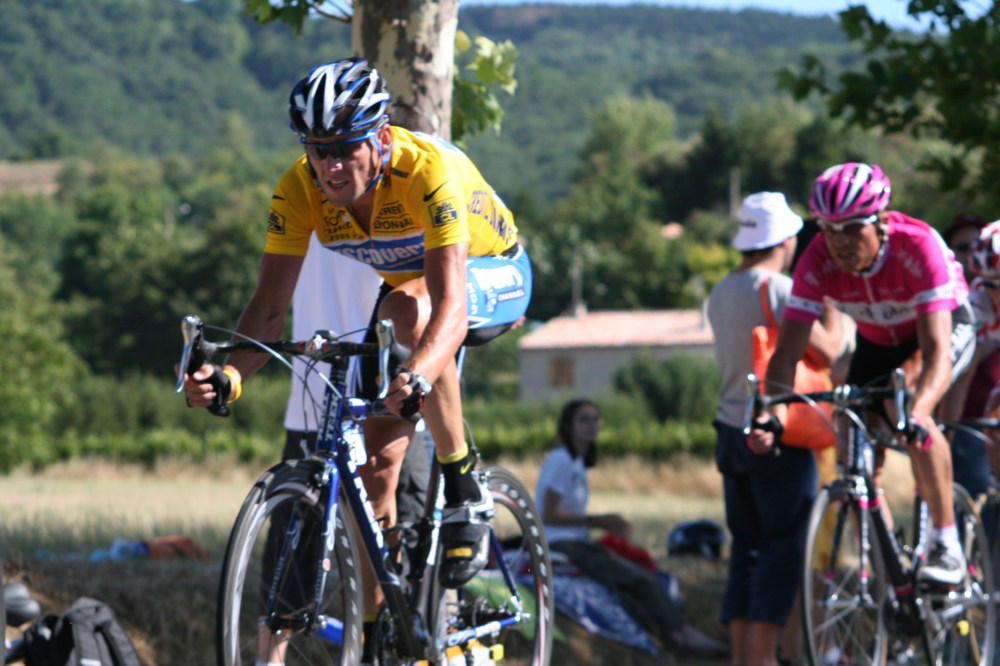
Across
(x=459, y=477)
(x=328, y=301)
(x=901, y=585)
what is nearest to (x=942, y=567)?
(x=901, y=585)

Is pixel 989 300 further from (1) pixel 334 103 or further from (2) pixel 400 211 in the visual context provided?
(1) pixel 334 103

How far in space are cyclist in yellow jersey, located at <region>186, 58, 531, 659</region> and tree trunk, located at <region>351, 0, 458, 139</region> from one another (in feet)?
6.57

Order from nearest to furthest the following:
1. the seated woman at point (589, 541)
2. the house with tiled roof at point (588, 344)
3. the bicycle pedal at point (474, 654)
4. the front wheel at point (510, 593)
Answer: the bicycle pedal at point (474, 654) → the front wheel at point (510, 593) → the seated woman at point (589, 541) → the house with tiled roof at point (588, 344)

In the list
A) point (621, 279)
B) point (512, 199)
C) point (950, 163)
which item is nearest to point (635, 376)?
point (621, 279)

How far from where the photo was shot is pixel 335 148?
4.99 metres

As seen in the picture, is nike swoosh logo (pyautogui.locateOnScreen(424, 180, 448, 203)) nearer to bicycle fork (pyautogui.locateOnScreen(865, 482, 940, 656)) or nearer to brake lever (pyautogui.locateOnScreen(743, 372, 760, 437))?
brake lever (pyautogui.locateOnScreen(743, 372, 760, 437))

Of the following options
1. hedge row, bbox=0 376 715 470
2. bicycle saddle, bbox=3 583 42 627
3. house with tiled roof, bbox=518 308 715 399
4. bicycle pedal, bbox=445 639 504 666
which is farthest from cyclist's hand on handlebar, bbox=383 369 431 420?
house with tiled roof, bbox=518 308 715 399

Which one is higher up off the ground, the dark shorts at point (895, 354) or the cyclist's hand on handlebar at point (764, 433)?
the dark shorts at point (895, 354)

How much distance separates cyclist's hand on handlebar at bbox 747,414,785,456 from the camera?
6.82 metres

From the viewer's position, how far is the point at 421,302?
17.4ft

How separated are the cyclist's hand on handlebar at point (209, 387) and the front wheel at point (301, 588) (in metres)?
0.33

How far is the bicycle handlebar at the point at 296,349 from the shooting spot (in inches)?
182

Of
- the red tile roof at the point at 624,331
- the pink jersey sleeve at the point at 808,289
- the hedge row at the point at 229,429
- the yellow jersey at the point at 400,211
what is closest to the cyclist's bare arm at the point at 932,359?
the pink jersey sleeve at the point at 808,289

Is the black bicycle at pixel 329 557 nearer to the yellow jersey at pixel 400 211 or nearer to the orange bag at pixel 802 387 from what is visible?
the yellow jersey at pixel 400 211
